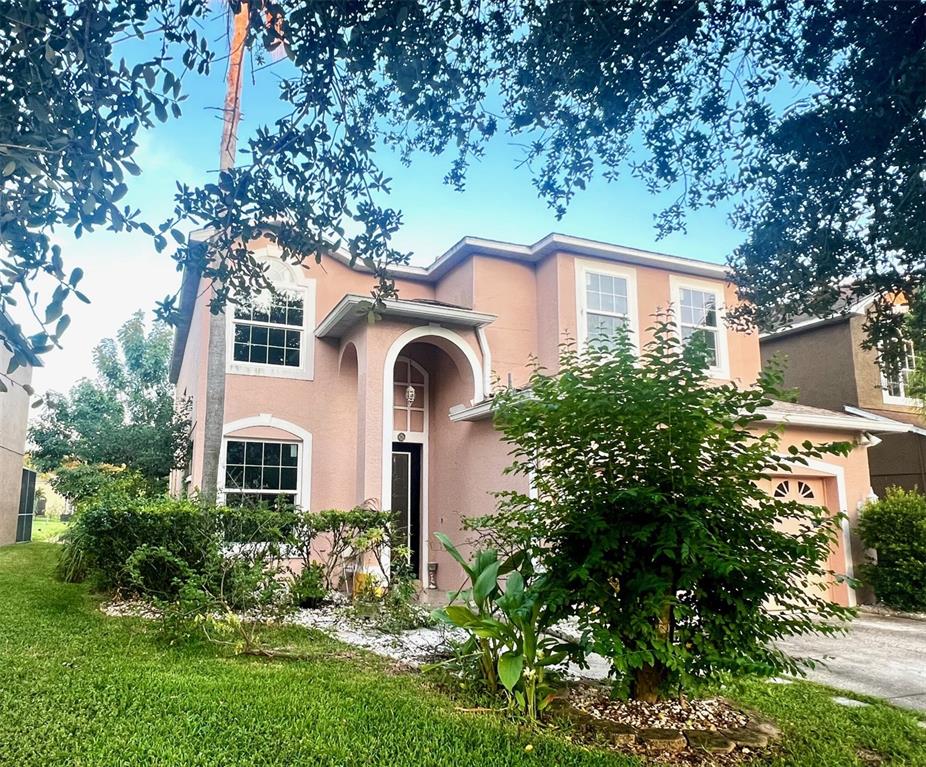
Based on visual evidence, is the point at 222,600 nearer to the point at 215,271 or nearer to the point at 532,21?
the point at 215,271

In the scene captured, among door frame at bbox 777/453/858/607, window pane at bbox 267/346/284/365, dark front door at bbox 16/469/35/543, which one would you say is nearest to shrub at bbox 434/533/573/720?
window pane at bbox 267/346/284/365

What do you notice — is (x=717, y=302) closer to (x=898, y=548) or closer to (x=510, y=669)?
(x=898, y=548)

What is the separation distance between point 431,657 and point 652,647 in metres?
2.59

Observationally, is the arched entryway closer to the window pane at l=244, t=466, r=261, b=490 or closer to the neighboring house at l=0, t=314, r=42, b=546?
the window pane at l=244, t=466, r=261, b=490

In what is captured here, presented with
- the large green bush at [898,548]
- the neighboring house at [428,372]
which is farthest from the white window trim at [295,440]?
the large green bush at [898,548]

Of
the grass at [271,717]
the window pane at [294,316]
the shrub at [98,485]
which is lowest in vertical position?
the grass at [271,717]

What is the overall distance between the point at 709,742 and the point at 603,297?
9.92 metres

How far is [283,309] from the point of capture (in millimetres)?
12203

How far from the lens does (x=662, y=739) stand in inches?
167

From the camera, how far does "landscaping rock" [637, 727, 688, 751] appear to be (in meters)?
4.15

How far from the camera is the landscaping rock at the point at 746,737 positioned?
4.24m

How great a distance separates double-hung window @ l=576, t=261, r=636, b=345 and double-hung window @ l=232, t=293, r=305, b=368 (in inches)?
216

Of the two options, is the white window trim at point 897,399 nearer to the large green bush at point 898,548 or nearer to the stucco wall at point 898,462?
the stucco wall at point 898,462

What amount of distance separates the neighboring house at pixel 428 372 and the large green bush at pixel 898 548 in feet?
1.53
